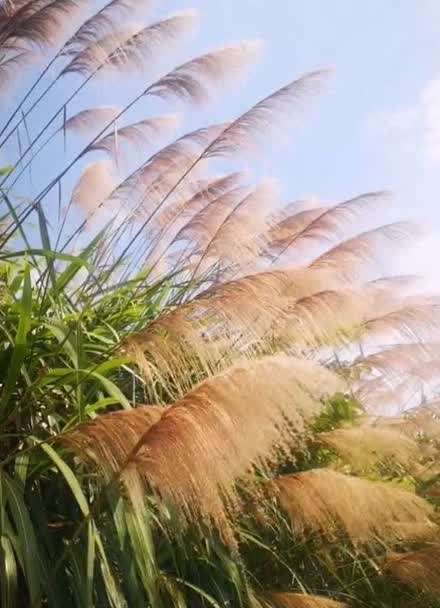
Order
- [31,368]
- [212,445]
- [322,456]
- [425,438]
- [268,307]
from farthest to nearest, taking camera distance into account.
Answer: [425,438]
[322,456]
[31,368]
[268,307]
[212,445]

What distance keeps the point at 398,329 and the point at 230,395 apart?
227cm

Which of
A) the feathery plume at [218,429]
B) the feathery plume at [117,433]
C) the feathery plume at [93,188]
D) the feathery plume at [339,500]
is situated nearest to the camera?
the feathery plume at [218,429]

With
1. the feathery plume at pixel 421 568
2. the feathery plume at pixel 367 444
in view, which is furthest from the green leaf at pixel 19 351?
the feathery plume at pixel 421 568

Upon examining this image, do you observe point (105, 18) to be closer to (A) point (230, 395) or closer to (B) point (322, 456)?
(B) point (322, 456)

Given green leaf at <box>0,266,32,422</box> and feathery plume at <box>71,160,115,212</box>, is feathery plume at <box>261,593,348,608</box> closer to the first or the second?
green leaf at <box>0,266,32,422</box>

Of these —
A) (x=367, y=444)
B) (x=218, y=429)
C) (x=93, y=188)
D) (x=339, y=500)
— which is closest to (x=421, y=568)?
(x=367, y=444)

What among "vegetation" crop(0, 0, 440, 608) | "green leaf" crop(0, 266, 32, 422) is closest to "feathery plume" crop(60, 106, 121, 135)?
"vegetation" crop(0, 0, 440, 608)

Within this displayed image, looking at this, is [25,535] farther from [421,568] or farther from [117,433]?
[421,568]

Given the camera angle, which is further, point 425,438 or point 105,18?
point 425,438

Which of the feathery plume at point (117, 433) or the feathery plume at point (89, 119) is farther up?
the feathery plume at point (89, 119)

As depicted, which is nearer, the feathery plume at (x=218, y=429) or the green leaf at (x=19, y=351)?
the feathery plume at (x=218, y=429)

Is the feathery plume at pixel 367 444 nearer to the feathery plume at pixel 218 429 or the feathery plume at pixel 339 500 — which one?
the feathery plume at pixel 339 500

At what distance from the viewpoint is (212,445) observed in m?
1.86

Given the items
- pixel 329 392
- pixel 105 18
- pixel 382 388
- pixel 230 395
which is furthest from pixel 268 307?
pixel 105 18
